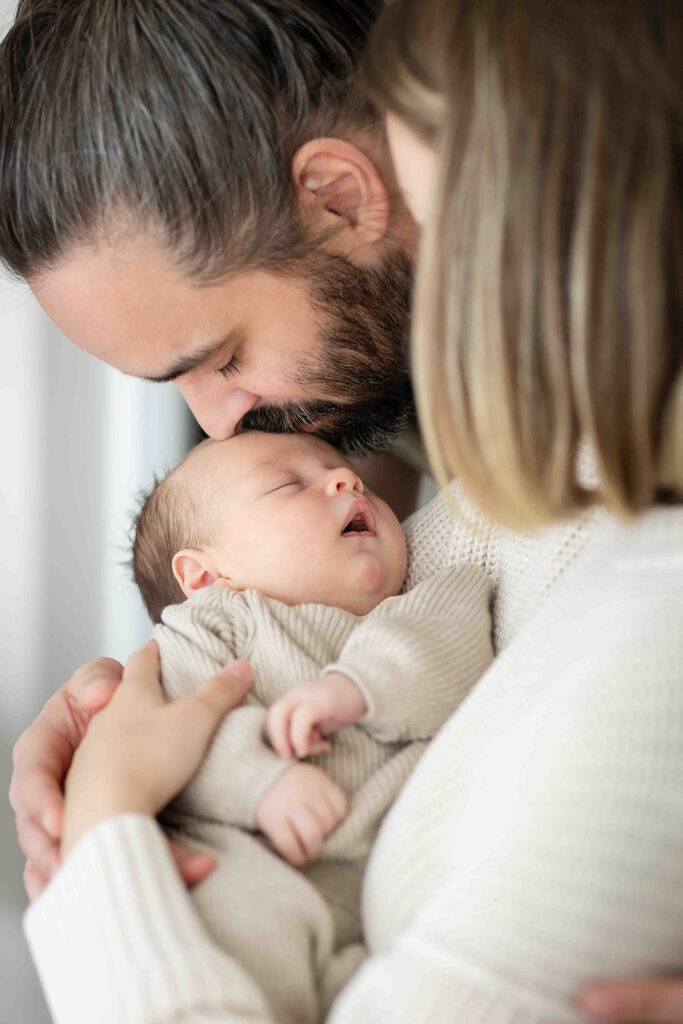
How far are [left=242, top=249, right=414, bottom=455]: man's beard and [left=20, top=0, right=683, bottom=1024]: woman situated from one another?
0.60m

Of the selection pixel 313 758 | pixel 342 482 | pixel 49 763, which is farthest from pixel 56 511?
pixel 313 758

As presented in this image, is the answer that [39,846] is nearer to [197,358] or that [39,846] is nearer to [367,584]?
[367,584]

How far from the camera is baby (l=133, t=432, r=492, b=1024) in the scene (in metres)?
0.91

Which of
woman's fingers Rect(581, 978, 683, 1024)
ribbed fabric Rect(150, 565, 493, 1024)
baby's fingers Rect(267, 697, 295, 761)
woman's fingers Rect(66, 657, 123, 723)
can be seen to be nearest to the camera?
woman's fingers Rect(581, 978, 683, 1024)

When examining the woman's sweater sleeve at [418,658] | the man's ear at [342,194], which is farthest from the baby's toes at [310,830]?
the man's ear at [342,194]

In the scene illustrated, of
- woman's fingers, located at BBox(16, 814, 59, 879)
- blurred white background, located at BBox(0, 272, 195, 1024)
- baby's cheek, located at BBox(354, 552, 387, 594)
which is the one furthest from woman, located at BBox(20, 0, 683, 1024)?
blurred white background, located at BBox(0, 272, 195, 1024)

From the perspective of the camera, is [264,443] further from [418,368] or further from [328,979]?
[328,979]

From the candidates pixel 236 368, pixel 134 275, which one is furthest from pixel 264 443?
pixel 134 275

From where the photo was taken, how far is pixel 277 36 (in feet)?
4.43

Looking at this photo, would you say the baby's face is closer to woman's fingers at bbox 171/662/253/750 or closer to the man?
the man

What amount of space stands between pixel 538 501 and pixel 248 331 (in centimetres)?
73

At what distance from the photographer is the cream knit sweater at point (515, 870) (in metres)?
0.74

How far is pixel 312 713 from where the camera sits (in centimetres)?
99

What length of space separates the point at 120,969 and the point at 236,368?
2.98 feet
